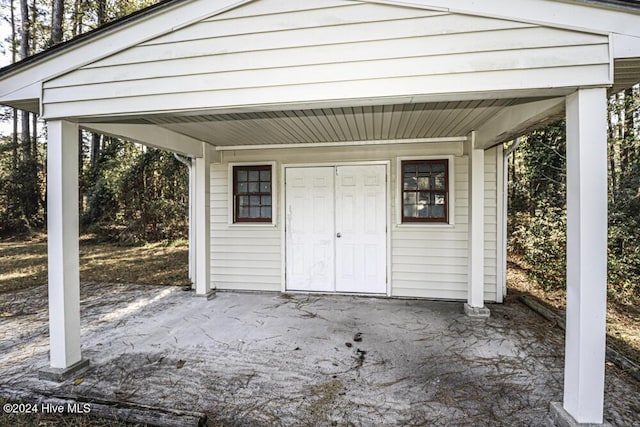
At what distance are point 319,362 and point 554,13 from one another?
3.13 metres

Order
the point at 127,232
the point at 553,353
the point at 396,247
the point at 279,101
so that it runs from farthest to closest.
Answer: the point at 127,232, the point at 396,247, the point at 553,353, the point at 279,101

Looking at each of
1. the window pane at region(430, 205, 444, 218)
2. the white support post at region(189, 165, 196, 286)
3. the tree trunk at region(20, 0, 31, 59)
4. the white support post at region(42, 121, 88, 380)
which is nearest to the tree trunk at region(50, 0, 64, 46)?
the tree trunk at region(20, 0, 31, 59)

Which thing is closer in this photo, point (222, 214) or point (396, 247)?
point (396, 247)

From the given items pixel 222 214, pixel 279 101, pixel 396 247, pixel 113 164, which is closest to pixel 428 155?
pixel 396 247

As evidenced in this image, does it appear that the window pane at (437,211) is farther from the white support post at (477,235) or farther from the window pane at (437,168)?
the white support post at (477,235)

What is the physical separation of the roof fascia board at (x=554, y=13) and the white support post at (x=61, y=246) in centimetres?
298

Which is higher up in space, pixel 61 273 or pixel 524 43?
pixel 524 43

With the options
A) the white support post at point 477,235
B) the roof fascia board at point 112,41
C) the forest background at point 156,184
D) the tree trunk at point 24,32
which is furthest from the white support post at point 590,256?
the tree trunk at point 24,32

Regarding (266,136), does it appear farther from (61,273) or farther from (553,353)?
(553,353)

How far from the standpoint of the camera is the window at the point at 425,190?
4.66 m

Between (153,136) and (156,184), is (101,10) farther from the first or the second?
(153,136)

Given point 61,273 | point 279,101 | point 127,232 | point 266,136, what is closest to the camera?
point 279,101

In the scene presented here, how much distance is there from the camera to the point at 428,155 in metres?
4.63

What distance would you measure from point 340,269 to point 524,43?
12.0 ft
